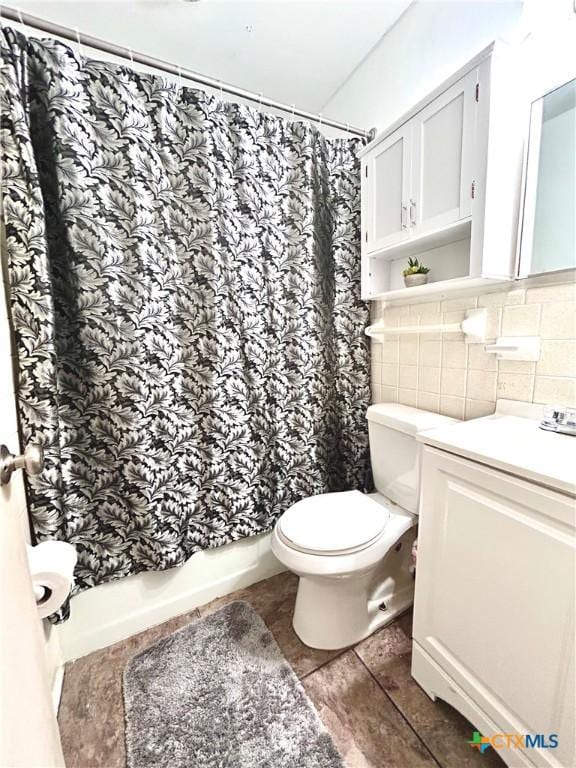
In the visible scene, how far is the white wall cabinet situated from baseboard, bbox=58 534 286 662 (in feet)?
4.51

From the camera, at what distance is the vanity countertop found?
0.64 m

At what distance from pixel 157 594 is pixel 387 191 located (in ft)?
6.08

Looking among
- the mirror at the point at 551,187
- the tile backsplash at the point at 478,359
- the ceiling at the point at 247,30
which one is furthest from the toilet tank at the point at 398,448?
the ceiling at the point at 247,30

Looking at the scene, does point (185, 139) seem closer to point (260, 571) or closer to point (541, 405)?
point (541, 405)

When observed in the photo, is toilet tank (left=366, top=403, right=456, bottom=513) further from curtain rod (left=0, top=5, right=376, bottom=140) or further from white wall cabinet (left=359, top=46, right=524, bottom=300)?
curtain rod (left=0, top=5, right=376, bottom=140)

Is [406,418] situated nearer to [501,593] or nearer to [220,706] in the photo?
[501,593]

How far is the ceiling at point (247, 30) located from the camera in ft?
4.01

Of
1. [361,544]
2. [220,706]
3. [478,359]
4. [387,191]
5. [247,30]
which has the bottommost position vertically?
[220,706]

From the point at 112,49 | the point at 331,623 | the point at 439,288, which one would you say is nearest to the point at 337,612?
the point at 331,623

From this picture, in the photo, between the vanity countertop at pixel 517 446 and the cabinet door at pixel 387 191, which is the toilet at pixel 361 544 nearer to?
the vanity countertop at pixel 517 446

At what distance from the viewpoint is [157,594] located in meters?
1.29

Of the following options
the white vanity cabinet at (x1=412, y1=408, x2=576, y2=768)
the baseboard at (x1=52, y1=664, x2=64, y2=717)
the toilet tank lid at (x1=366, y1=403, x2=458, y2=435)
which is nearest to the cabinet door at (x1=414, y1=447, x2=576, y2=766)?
the white vanity cabinet at (x1=412, y1=408, x2=576, y2=768)

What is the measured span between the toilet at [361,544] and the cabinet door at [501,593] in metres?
0.22

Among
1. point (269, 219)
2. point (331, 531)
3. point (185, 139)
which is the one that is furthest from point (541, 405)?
point (185, 139)
